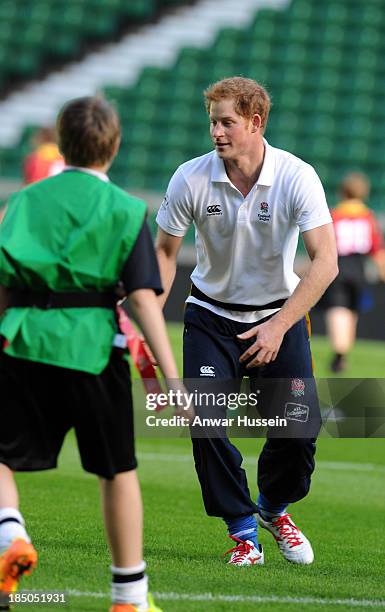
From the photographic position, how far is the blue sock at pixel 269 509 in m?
5.67

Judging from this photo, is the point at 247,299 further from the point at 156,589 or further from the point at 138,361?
the point at 156,589

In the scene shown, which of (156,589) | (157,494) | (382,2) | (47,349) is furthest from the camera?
(382,2)

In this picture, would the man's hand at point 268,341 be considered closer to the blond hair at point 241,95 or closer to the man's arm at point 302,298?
the man's arm at point 302,298

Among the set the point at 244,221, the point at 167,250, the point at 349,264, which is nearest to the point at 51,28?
the point at 349,264

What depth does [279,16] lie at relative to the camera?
2223cm

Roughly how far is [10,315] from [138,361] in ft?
4.92

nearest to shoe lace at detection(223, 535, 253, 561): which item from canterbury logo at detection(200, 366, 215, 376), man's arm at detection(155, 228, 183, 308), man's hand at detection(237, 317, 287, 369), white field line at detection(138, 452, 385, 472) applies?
canterbury logo at detection(200, 366, 215, 376)

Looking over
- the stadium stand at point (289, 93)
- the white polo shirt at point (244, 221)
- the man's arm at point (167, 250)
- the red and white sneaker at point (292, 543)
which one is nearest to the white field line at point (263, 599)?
the red and white sneaker at point (292, 543)

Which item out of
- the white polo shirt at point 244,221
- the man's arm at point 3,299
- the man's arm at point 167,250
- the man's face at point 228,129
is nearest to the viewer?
the man's arm at point 3,299

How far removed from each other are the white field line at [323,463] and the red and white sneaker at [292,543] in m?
3.44

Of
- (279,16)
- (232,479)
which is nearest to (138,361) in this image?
(232,479)

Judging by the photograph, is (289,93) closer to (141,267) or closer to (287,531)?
(287,531)

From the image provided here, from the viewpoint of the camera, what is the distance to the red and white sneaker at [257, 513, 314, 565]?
17.9 ft

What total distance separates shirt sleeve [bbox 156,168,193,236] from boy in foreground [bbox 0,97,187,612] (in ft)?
4.80
